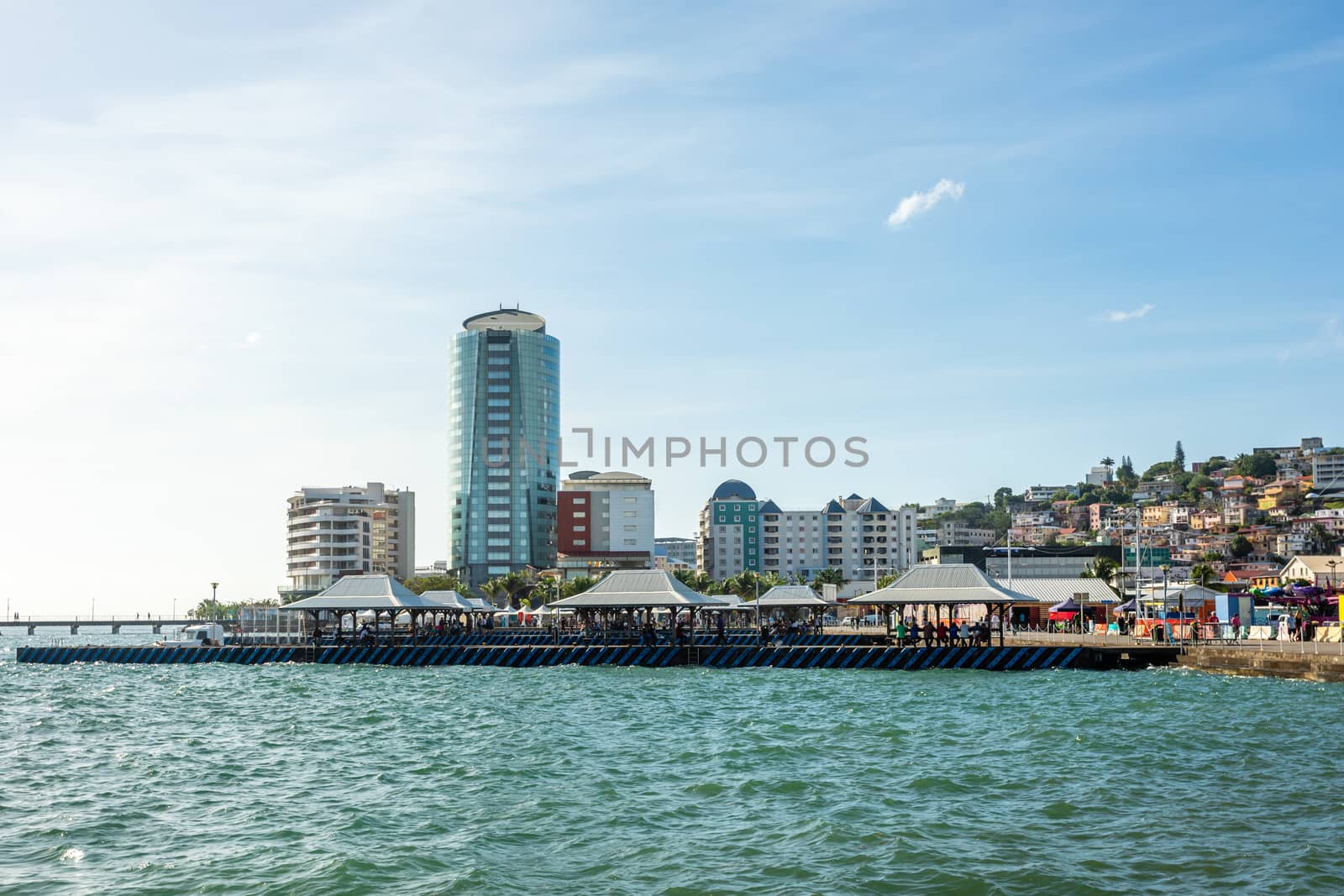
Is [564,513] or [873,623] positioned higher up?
[564,513]

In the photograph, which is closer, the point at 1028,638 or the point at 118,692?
the point at 118,692

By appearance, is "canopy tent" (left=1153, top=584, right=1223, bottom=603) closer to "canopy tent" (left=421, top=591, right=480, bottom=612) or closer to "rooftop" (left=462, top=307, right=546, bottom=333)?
"canopy tent" (left=421, top=591, right=480, bottom=612)

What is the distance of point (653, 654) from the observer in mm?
63438

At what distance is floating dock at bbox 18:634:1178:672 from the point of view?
56156 millimetres

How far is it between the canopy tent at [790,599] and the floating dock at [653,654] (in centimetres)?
529

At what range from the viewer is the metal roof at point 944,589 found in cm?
5731

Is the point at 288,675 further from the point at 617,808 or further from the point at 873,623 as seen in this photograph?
the point at 873,623

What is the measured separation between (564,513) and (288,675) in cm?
13039

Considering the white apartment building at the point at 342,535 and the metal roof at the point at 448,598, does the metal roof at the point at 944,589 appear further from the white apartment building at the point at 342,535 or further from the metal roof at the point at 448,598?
the white apartment building at the point at 342,535

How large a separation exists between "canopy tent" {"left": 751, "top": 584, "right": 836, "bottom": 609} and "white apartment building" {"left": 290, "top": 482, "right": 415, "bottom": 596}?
99.4 meters

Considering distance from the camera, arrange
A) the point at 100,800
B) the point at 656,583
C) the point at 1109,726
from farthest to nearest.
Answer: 1. the point at 656,583
2. the point at 1109,726
3. the point at 100,800

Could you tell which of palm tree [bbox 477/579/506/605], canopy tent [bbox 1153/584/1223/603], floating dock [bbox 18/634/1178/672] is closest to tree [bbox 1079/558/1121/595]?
canopy tent [bbox 1153/584/1223/603]

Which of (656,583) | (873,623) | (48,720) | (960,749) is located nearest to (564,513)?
(873,623)

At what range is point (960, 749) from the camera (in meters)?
28.2
